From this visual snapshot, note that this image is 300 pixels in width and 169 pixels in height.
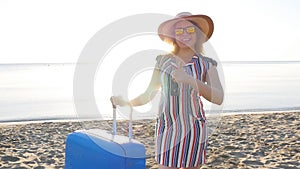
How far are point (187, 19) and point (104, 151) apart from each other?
30.0 inches

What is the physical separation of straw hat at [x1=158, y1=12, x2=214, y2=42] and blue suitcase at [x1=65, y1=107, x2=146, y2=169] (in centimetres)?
48

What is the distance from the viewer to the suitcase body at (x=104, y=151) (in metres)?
2.17

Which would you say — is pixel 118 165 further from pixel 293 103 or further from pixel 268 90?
pixel 268 90

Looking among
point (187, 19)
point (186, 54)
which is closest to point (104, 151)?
point (186, 54)

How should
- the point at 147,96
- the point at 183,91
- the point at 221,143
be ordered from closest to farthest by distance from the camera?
the point at 183,91 < the point at 147,96 < the point at 221,143

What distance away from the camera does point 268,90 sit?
12656 millimetres

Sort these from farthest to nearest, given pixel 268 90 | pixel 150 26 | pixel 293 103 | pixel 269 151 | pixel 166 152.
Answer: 1. pixel 268 90
2. pixel 293 103
3. pixel 269 151
4. pixel 166 152
5. pixel 150 26

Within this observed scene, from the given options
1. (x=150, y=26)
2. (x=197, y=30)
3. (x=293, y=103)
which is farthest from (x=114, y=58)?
(x=293, y=103)

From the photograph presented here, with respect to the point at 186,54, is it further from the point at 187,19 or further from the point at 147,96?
the point at 147,96

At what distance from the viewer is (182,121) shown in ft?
7.18

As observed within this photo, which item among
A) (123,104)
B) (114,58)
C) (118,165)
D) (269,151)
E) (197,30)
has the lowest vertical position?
(269,151)

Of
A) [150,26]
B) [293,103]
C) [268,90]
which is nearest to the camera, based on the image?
[150,26]

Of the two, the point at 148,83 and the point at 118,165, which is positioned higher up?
the point at 148,83

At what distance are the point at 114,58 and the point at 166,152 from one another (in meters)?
0.55
